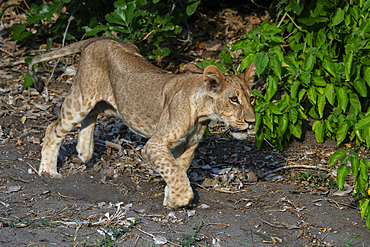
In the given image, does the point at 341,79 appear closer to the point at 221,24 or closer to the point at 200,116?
the point at 200,116

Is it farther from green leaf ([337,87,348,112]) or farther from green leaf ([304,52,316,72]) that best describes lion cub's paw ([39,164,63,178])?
green leaf ([337,87,348,112])

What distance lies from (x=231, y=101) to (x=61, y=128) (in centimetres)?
227

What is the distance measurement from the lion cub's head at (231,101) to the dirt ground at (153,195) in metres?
0.86

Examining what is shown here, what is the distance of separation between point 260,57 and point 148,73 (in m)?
1.21

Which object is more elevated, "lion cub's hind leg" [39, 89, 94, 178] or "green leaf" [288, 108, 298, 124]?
"green leaf" [288, 108, 298, 124]

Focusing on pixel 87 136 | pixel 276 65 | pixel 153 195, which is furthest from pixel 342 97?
pixel 87 136

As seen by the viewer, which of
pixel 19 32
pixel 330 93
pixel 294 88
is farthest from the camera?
pixel 19 32

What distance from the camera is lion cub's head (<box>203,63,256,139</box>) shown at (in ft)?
14.0

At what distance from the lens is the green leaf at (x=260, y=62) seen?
506 cm

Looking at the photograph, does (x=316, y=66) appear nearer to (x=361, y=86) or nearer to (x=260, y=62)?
(x=361, y=86)

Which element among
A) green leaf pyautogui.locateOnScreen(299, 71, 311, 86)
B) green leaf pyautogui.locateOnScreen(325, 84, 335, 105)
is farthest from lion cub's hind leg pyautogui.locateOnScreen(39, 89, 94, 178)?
green leaf pyautogui.locateOnScreen(325, 84, 335, 105)

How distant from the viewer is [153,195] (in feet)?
16.5

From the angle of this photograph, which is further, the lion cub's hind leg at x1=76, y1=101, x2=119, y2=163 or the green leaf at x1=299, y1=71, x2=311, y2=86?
the lion cub's hind leg at x1=76, y1=101, x2=119, y2=163

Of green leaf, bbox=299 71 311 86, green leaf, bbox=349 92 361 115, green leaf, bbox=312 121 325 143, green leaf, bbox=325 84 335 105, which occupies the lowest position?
green leaf, bbox=312 121 325 143
